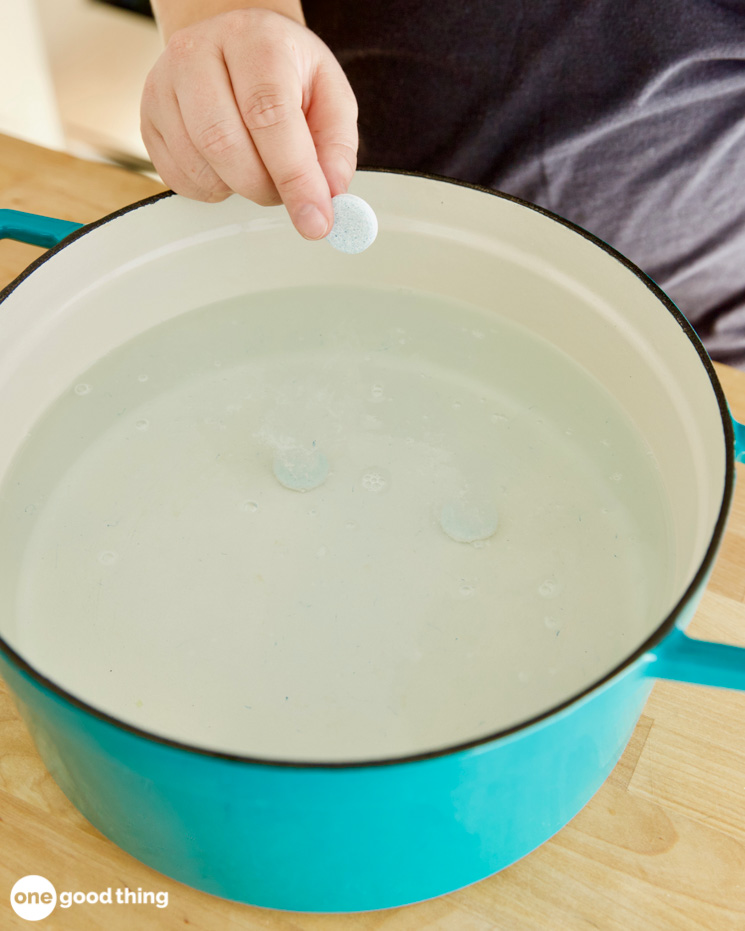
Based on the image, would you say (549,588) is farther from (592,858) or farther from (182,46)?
(182,46)

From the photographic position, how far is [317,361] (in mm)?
717

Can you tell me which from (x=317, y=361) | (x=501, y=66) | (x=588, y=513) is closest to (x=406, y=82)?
(x=501, y=66)

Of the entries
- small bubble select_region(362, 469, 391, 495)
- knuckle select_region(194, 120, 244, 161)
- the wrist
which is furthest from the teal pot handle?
the wrist

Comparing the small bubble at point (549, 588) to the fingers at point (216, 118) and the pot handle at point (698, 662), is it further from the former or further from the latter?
the fingers at point (216, 118)

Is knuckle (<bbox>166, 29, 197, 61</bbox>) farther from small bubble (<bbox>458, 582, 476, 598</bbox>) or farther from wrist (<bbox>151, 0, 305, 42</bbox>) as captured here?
small bubble (<bbox>458, 582, 476, 598</bbox>)

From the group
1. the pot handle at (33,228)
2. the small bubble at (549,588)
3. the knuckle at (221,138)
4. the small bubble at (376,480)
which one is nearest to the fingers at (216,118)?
the knuckle at (221,138)

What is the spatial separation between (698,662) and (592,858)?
192 mm

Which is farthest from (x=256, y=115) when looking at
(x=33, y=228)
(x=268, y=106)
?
(x=33, y=228)

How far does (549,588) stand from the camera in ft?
1.85

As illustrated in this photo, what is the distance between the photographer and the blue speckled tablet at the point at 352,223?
1.88 ft

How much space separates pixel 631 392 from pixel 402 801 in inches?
15.8

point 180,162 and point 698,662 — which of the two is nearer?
point 698,662

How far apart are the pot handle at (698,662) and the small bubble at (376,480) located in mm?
290

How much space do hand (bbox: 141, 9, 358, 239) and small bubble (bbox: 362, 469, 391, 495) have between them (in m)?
0.18
